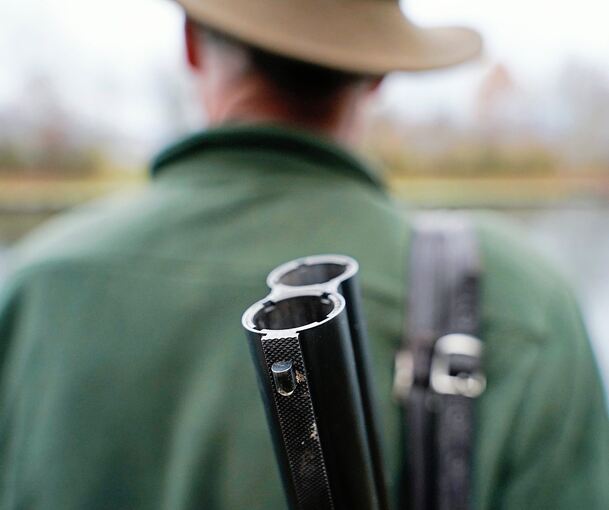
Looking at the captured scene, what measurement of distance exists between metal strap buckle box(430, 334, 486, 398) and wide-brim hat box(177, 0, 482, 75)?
500 mm

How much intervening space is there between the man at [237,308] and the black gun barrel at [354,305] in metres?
0.27

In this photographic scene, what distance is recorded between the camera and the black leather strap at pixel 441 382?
938 millimetres

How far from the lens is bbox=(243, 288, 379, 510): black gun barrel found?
0.57 m

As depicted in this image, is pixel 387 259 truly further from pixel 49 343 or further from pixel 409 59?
pixel 49 343

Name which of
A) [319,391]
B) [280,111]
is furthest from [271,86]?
[319,391]

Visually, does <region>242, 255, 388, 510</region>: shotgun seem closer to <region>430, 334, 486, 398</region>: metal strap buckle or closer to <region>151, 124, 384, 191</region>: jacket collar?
<region>430, 334, 486, 398</region>: metal strap buckle

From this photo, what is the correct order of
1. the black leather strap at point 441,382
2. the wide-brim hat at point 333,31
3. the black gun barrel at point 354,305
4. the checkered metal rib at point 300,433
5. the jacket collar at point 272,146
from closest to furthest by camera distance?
the checkered metal rib at point 300,433, the black gun barrel at point 354,305, the black leather strap at point 441,382, the wide-brim hat at point 333,31, the jacket collar at point 272,146

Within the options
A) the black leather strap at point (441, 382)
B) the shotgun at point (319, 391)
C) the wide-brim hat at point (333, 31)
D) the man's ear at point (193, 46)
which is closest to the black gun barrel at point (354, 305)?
the shotgun at point (319, 391)

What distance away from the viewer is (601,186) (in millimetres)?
12094

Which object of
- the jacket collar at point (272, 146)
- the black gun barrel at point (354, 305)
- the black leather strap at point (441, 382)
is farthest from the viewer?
the jacket collar at point (272, 146)

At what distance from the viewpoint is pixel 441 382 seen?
0.97 meters

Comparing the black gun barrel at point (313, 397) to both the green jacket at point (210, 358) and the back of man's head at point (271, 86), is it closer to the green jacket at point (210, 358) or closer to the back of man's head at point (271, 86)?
the green jacket at point (210, 358)

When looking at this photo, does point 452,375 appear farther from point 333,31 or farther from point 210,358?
point 333,31

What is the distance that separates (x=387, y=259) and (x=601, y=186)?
12278 millimetres
